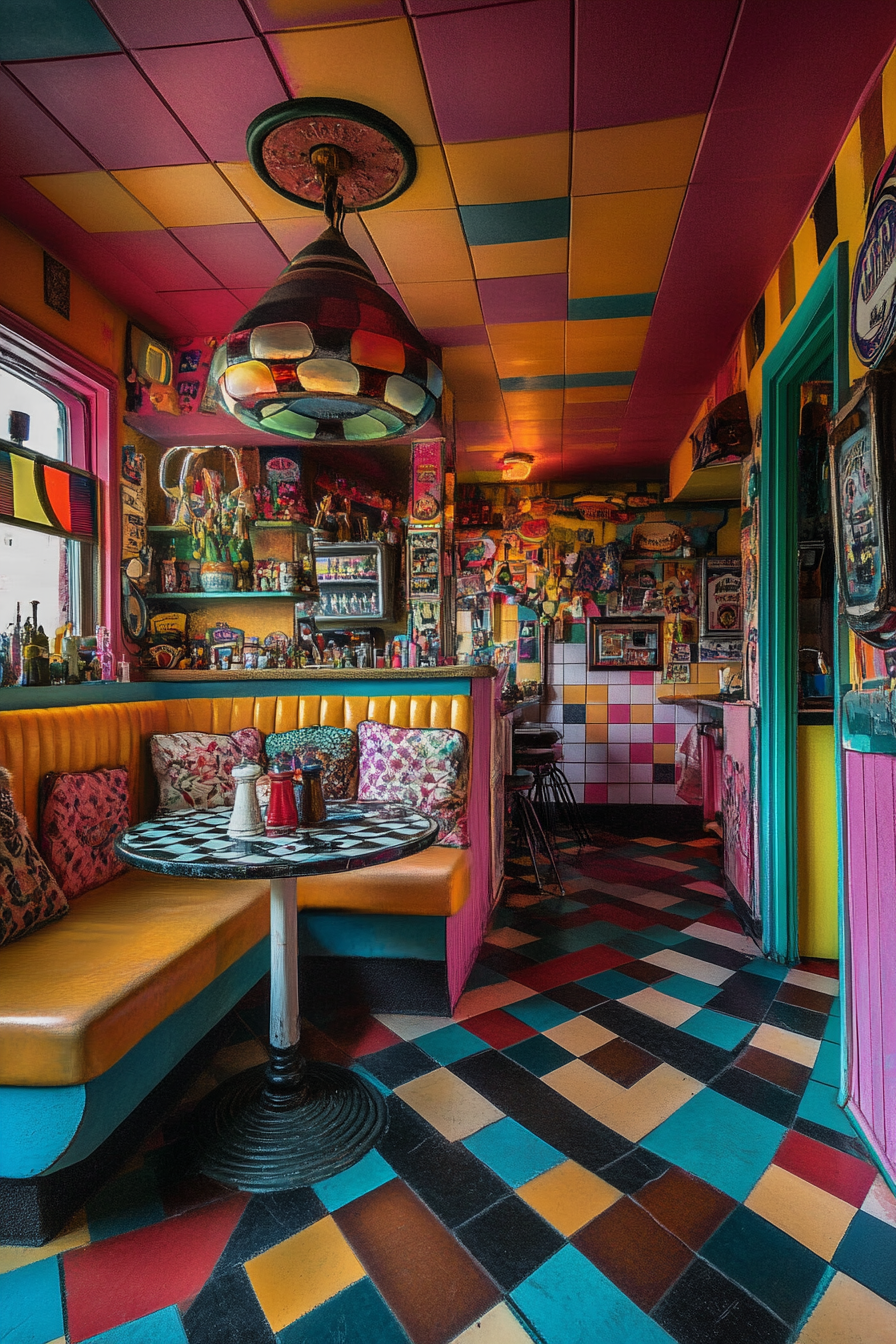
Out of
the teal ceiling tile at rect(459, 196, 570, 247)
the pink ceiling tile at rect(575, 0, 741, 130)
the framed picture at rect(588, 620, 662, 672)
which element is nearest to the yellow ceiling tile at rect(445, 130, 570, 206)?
the teal ceiling tile at rect(459, 196, 570, 247)

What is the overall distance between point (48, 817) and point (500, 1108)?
181 cm

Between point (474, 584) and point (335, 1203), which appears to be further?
point (474, 584)

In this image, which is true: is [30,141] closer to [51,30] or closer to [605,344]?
[51,30]

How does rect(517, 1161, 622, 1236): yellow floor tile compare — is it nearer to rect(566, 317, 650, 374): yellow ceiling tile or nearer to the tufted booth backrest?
the tufted booth backrest

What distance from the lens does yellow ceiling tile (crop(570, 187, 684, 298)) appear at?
2734 mm

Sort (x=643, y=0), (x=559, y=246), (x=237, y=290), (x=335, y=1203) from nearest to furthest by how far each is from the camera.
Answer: (x=335, y=1203) < (x=643, y=0) < (x=559, y=246) < (x=237, y=290)

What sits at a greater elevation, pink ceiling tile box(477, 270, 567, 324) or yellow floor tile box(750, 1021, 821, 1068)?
pink ceiling tile box(477, 270, 567, 324)

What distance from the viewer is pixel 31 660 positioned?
2828mm

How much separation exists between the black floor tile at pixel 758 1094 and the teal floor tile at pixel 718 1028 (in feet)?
0.61

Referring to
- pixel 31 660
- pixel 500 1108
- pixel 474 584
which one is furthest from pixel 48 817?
pixel 474 584

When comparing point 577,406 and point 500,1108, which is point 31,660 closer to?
point 500,1108

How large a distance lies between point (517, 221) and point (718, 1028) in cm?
332

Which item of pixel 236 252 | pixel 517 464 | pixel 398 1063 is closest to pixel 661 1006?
pixel 398 1063

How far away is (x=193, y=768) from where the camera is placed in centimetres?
318
